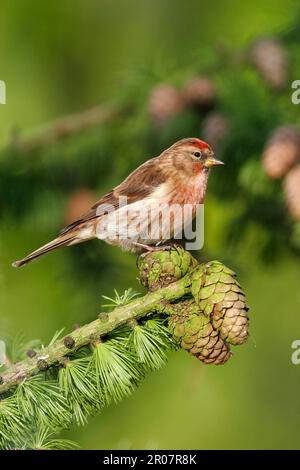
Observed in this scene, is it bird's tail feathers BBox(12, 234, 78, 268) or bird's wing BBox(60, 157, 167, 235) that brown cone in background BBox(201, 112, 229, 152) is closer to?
bird's wing BBox(60, 157, 167, 235)

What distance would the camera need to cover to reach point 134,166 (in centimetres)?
514

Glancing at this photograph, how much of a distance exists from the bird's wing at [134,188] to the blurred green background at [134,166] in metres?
0.21

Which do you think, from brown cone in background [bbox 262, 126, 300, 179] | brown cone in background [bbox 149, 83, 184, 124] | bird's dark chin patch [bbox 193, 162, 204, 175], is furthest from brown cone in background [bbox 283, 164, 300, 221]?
brown cone in background [bbox 149, 83, 184, 124]

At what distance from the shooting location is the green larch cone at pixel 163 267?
9.67ft

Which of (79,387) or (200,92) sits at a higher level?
(200,92)

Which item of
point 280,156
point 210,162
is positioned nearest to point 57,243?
point 210,162

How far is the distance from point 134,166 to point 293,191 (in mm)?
1434

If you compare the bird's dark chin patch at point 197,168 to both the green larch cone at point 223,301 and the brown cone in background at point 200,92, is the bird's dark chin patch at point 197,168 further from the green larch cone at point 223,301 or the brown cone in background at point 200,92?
the green larch cone at point 223,301

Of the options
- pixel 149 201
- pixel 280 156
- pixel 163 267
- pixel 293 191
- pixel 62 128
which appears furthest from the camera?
pixel 62 128

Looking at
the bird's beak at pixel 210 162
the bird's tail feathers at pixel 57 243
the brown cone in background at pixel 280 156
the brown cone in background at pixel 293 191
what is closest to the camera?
the brown cone in background at pixel 293 191

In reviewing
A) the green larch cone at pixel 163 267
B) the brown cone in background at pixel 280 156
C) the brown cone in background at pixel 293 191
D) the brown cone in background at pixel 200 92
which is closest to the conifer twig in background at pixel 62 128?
the brown cone in background at pixel 200 92

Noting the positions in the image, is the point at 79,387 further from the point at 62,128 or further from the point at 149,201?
the point at 62,128
